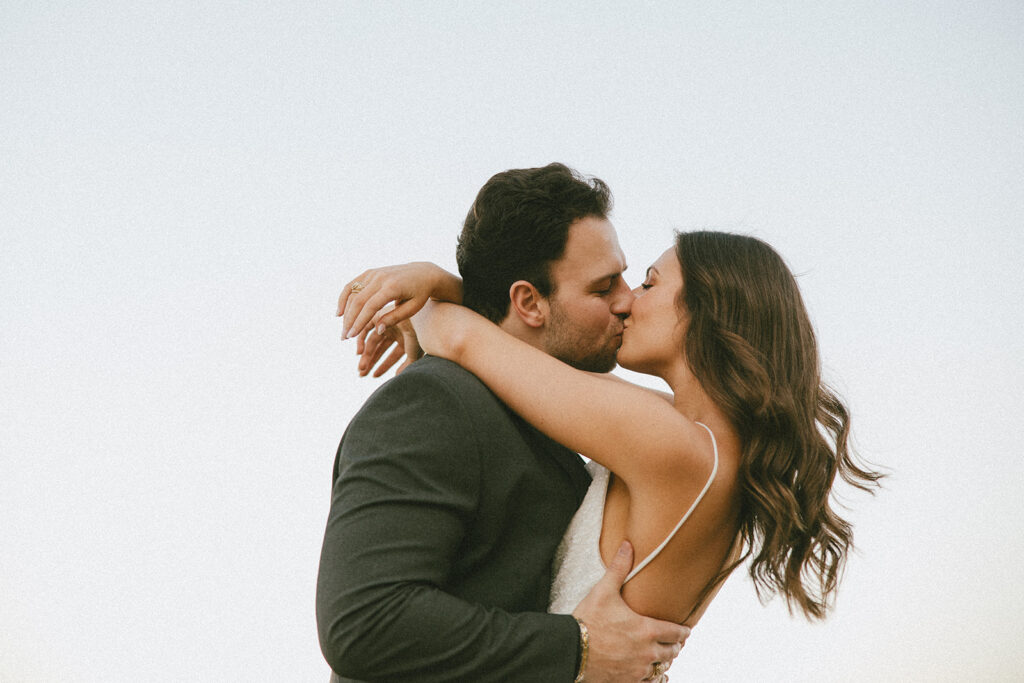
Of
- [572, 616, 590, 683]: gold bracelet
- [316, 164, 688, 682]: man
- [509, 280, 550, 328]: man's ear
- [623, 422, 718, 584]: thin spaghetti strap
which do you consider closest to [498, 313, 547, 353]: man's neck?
[509, 280, 550, 328]: man's ear

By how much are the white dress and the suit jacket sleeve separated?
0.43 feet

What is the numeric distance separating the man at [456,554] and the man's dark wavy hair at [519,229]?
48cm

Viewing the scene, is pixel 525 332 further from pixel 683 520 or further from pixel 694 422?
pixel 683 520

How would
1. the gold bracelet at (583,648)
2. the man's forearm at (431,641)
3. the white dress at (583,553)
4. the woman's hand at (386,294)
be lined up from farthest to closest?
the woman's hand at (386,294) < the white dress at (583,553) < the gold bracelet at (583,648) < the man's forearm at (431,641)

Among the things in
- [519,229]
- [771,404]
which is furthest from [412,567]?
[519,229]

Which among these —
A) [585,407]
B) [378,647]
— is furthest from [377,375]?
[378,647]

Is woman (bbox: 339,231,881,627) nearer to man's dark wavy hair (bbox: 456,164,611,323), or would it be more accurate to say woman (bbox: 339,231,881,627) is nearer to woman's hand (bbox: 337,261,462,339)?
woman's hand (bbox: 337,261,462,339)

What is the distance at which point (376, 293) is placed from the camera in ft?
5.78

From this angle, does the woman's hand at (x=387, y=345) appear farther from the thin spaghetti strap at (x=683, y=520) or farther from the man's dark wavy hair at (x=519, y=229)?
the thin spaghetti strap at (x=683, y=520)

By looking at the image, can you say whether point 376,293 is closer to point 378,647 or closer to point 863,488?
point 378,647

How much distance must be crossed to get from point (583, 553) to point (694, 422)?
0.34 m

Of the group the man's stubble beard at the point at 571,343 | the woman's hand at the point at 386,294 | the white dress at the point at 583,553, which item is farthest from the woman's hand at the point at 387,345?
the white dress at the point at 583,553

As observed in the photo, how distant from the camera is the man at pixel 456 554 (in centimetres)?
137

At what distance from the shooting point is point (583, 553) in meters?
1.65
